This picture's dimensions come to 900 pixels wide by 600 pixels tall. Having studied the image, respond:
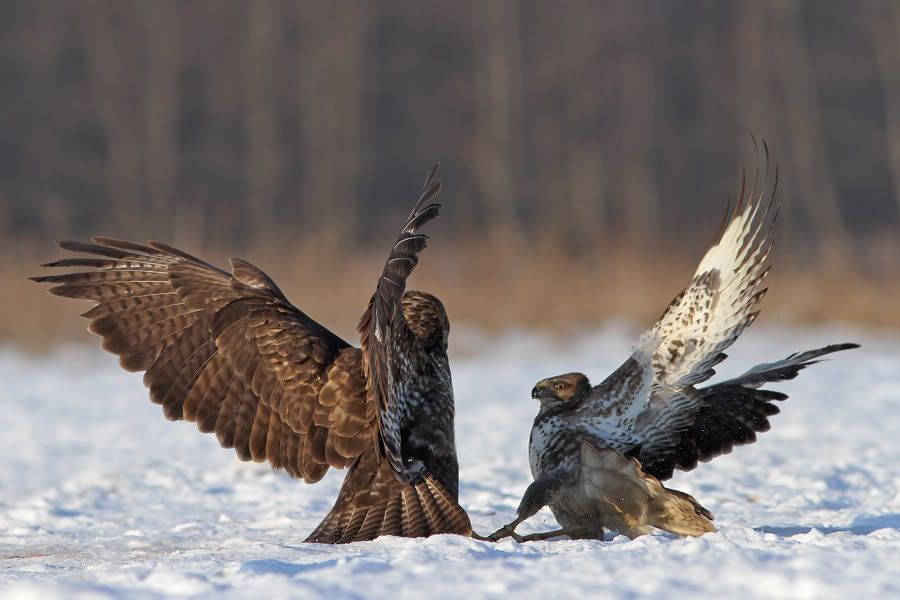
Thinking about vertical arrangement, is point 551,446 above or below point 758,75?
below

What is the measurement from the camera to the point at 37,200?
31.8 meters

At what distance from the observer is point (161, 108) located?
31.2 meters

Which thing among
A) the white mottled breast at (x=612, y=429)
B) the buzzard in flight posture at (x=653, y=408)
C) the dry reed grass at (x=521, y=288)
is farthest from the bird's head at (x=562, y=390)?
the dry reed grass at (x=521, y=288)

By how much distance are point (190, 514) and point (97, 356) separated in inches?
431

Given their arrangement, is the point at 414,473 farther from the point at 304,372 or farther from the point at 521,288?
the point at 521,288

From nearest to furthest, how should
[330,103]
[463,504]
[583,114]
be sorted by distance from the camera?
[463,504] → [330,103] → [583,114]

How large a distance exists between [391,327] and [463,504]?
6.57 feet

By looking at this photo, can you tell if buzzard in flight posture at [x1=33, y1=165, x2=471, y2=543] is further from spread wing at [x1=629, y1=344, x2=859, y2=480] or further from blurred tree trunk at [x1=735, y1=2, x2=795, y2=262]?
blurred tree trunk at [x1=735, y1=2, x2=795, y2=262]

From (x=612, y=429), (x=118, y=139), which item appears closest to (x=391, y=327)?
(x=612, y=429)

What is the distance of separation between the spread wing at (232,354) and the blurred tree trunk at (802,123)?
23.6 metres

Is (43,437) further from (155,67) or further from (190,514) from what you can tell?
(155,67)

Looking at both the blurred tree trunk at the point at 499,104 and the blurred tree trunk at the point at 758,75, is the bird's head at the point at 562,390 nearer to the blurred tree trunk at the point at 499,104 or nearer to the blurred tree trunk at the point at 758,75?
the blurred tree trunk at the point at 499,104

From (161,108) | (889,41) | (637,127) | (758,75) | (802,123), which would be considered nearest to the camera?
(889,41)

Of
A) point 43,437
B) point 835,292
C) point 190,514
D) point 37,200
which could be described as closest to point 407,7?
point 37,200
